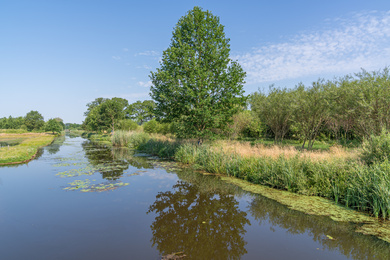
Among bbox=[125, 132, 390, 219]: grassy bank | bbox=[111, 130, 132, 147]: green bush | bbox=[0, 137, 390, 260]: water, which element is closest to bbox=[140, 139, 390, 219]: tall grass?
bbox=[125, 132, 390, 219]: grassy bank

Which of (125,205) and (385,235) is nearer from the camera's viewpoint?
(385,235)

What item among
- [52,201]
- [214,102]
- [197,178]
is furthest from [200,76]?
[52,201]

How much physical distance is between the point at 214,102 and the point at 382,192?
42.4ft

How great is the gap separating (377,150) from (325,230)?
5.07 meters

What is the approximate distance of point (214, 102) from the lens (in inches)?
715

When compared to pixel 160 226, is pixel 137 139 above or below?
above

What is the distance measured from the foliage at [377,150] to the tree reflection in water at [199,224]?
6.30m

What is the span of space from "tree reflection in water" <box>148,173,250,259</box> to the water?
0.03 m

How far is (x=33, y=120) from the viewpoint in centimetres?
9875

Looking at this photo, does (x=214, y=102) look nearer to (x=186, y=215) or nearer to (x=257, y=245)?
(x=186, y=215)

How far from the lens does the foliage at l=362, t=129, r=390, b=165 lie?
340 inches

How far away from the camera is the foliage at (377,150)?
8647mm

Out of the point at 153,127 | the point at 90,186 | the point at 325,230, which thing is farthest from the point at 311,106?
the point at 153,127

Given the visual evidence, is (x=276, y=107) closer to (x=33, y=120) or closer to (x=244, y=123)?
(x=244, y=123)
